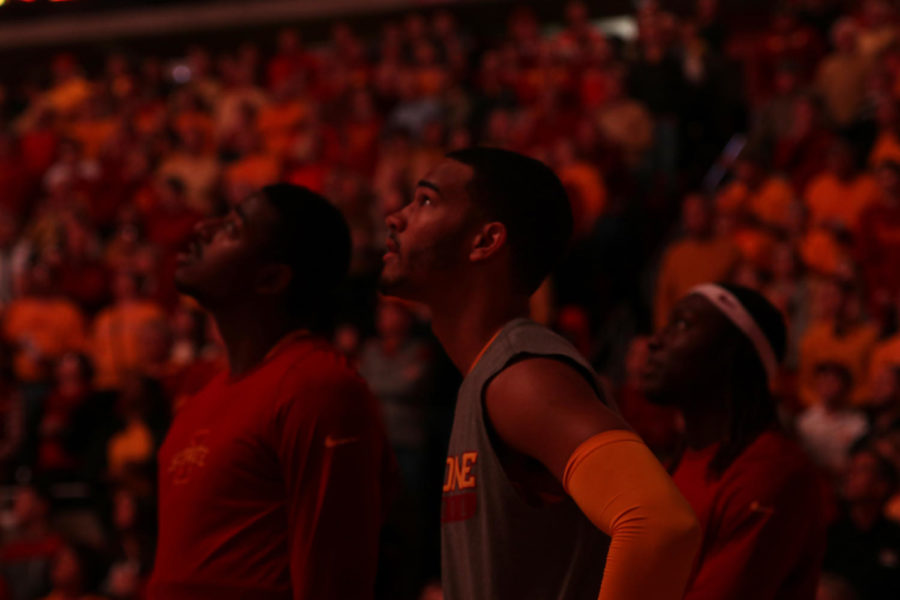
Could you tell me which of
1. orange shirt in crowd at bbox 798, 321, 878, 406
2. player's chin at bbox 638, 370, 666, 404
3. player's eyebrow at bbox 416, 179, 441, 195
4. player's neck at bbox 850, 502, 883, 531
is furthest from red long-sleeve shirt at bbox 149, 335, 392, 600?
orange shirt in crowd at bbox 798, 321, 878, 406

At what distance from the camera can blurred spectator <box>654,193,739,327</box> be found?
28.3 ft

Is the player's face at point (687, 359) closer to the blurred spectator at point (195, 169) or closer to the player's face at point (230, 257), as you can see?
the player's face at point (230, 257)

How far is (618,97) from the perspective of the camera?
412 inches

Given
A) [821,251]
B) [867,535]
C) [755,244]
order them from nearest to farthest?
[867,535]
[821,251]
[755,244]

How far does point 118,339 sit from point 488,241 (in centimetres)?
740

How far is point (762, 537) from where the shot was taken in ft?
9.07

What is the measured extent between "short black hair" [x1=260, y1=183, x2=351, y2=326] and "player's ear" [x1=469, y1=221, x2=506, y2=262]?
0.81 meters

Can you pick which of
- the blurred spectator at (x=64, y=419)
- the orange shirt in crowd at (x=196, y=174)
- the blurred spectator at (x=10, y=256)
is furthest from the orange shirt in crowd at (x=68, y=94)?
the blurred spectator at (x=64, y=419)

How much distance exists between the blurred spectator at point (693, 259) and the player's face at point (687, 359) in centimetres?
551

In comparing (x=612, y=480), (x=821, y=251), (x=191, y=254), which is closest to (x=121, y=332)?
(x=821, y=251)

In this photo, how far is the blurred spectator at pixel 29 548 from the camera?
7434 mm

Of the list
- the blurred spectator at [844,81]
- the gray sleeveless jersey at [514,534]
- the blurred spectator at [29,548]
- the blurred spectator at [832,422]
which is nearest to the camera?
the gray sleeveless jersey at [514,534]

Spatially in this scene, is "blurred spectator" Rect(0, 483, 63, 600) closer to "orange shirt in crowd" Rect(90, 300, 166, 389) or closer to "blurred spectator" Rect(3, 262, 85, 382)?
"orange shirt in crowd" Rect(90, 300, 166, 389)

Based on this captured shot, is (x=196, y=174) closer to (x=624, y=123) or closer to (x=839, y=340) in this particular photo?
(x=624, y=123)
